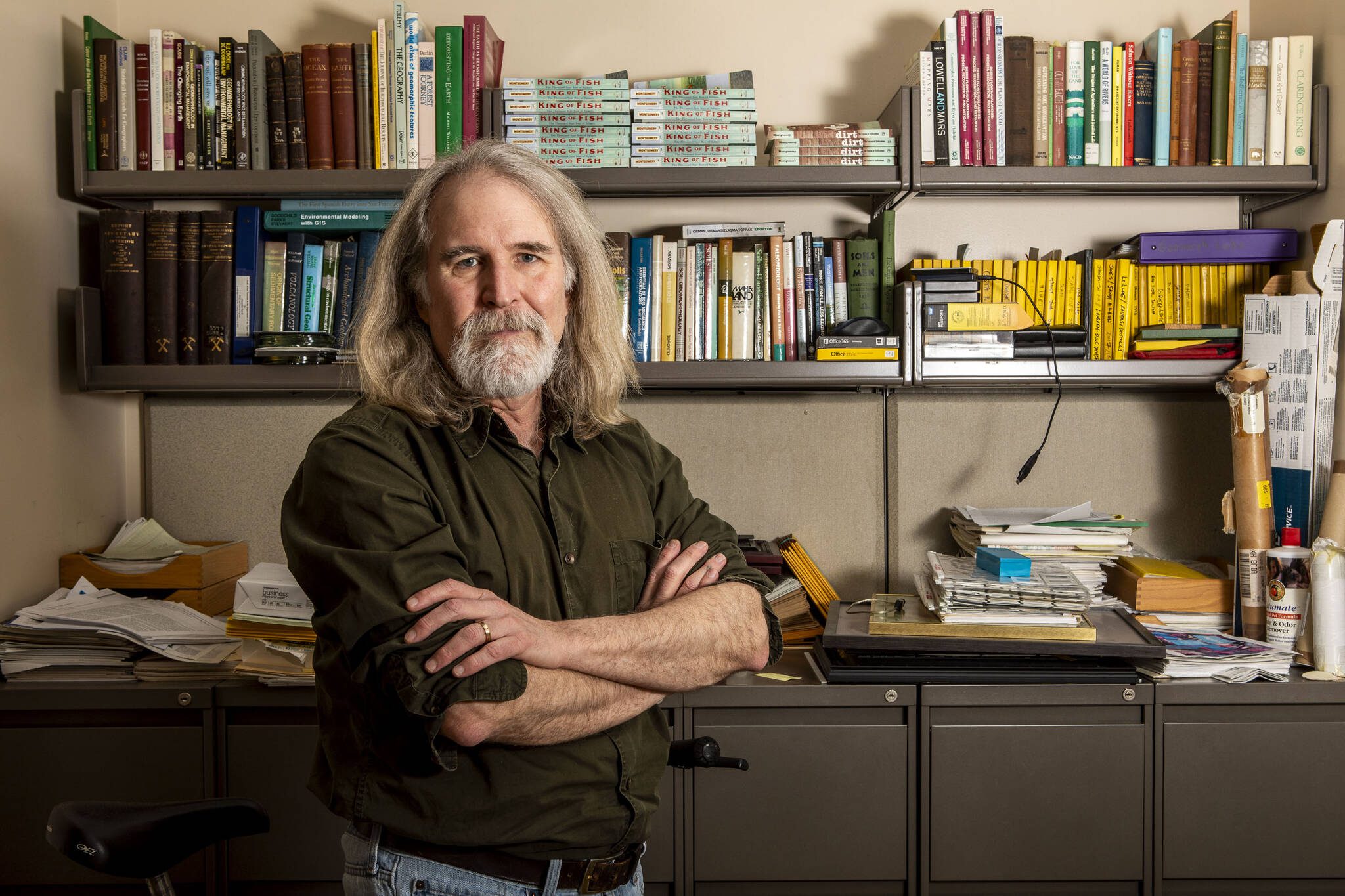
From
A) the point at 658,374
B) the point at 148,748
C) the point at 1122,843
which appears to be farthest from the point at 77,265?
the point at 1122,843

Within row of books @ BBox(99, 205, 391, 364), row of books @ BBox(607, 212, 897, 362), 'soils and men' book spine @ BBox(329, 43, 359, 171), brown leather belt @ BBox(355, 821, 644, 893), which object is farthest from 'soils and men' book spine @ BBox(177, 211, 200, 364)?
brown leather belt @ BBox(355, 821, 644, 893)

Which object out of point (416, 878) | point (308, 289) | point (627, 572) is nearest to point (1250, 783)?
point (627, 572)

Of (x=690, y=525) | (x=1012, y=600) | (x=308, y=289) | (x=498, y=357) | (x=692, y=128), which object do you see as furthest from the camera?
(x=308, y=289)

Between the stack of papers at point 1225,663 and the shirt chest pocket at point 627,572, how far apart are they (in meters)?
1.24

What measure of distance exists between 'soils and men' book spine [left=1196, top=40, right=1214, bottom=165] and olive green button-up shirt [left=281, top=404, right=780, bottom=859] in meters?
1.84

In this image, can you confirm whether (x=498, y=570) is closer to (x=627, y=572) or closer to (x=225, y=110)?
(x=627, y=572)

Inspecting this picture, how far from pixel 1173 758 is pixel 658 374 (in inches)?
53.6

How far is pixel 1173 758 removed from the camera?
2.04 m

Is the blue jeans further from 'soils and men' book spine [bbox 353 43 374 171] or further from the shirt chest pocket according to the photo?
'soils and men' book spine [bbox 353 43 374 171]

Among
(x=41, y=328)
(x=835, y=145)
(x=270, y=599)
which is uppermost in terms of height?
(x=835, y=145)

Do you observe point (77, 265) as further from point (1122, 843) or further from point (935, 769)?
point (1122, 843)

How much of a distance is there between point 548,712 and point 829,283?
1.54 m

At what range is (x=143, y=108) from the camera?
2316mm

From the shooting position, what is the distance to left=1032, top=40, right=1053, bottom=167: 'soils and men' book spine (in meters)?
2.32
